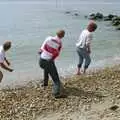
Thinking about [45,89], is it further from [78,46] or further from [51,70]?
[78,46]

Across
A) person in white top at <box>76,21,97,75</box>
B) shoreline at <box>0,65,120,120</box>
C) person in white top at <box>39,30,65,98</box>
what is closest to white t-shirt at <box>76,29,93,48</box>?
person in white top at <box>76,21,97,75</box>

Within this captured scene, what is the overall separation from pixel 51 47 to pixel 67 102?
5.03 ft

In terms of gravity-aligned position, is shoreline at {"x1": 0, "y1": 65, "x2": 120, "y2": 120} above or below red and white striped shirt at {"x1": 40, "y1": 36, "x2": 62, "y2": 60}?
below

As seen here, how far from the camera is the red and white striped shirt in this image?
10977 mm

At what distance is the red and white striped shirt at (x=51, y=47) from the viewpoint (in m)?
11.0

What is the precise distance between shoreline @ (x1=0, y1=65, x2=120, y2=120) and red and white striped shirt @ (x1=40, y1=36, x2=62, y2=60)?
3.46ft

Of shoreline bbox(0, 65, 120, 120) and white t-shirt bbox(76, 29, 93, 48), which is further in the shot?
white t-shirt bbox(76, 29, 93, 48)

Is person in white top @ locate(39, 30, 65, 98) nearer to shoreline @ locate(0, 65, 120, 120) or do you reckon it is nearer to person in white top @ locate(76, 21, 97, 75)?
shoreline @ locate(0, 65, 120, 120)

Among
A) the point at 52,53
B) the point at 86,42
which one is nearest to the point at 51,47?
the point at 52,53

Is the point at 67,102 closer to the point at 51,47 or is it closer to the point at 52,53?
the point at 52,53

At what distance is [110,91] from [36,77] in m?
5.05

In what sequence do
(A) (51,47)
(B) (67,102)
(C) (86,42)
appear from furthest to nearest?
(C) (86,42), (A) (51,47), (B) (67,102)

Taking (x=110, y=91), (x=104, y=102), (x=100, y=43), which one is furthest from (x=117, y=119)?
(x=100, y=43)

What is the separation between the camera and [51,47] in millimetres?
11008
